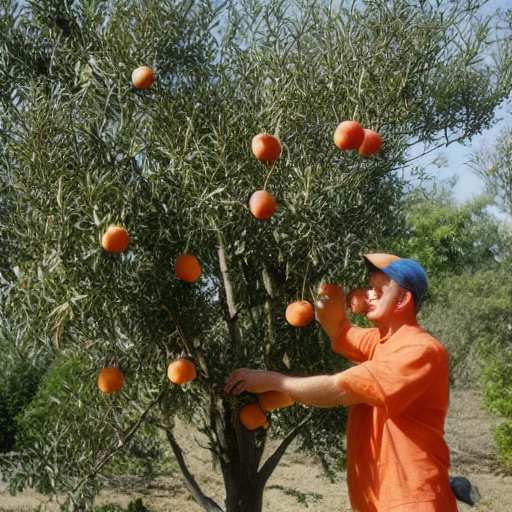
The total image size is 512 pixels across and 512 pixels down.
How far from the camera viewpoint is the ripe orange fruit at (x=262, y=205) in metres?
2.54

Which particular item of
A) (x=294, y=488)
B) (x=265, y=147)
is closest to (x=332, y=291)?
(x=265, y=147)

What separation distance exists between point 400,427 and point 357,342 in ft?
1.57

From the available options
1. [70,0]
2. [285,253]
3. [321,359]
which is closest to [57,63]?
[70,0]

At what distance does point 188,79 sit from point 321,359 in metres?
1.63

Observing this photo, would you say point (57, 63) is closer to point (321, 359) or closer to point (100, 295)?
point (100, 295)

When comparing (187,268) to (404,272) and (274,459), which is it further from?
(274,459)

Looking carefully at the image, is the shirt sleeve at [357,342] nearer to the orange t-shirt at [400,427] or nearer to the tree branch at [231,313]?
the orange t-shirt at [400,427]

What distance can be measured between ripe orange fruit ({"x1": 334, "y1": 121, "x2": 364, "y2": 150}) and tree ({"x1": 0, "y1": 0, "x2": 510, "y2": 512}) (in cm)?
21

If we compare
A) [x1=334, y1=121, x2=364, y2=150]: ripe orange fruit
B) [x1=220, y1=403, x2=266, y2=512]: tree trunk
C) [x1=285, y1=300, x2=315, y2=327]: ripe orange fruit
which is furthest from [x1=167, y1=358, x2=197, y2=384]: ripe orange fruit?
[x1=334, y1=121, x2=364, y2=150]: ripe orange fruit

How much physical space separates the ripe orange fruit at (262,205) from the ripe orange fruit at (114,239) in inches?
20.1

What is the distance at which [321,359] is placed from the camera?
3549 millimetres

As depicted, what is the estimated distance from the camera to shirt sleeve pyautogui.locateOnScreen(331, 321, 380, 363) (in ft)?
9.37

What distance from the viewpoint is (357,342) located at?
2.87m

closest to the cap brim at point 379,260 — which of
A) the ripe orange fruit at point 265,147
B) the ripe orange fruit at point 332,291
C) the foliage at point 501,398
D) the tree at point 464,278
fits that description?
the ripe orange fruit at point 332,291
